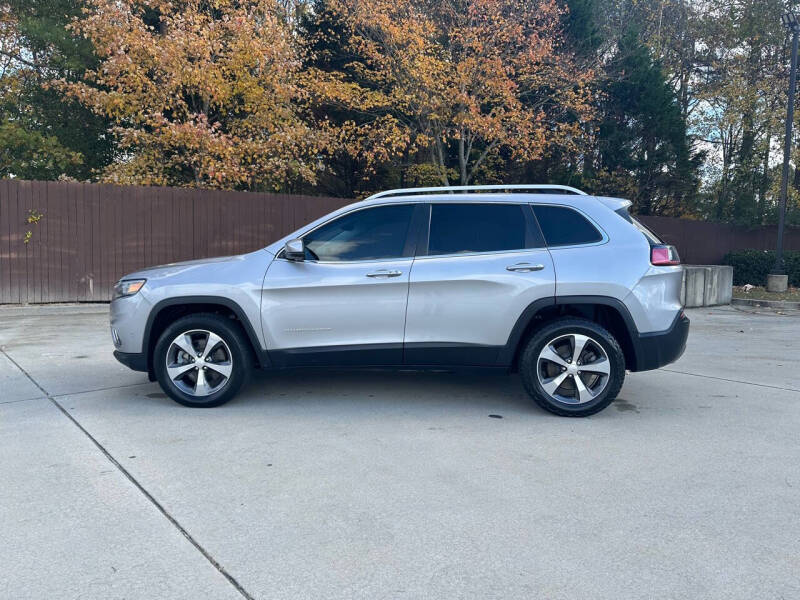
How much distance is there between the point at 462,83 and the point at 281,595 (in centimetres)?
1621

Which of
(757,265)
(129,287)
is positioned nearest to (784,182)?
(757,265)

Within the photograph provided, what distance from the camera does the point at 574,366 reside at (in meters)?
5.51

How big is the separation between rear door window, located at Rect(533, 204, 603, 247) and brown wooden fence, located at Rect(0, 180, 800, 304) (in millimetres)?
9892

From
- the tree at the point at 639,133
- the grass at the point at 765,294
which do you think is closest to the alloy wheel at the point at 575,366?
the grass at the point at 765,294

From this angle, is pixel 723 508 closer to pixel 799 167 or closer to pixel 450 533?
pixel 450 533

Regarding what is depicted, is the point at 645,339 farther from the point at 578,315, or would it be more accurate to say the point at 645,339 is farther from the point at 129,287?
the point at 129,287

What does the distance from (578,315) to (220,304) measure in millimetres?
3031

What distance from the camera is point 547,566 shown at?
10.2ft

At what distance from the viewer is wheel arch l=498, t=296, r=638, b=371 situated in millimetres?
5508

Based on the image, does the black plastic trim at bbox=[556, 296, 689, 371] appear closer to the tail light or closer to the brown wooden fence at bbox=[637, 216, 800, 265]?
the tail light

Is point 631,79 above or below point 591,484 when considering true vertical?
above

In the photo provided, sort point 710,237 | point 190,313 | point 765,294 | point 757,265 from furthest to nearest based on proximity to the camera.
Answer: point 710,237, point 757,265, point 765,294, point 190,313

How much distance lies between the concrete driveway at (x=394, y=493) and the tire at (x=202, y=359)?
0.18 m

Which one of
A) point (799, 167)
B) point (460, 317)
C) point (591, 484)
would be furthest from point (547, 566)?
point (799, 167)
